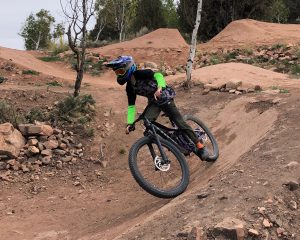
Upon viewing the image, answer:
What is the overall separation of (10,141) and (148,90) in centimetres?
353

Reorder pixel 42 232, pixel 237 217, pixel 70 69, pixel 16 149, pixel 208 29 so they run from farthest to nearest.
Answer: pixel 208 29, pixel 70 69, pixel 16 149, pixel 42 232, pixel 237 217

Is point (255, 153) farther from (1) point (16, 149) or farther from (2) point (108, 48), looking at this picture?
(2) point (108, 48)

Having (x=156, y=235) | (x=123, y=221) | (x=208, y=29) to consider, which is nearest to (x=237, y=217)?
(x=156, y=235)

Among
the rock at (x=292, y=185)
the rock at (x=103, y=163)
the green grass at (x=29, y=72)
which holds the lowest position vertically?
the rock at (x=103, y=163)

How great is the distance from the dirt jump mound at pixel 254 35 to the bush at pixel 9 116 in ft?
36.3

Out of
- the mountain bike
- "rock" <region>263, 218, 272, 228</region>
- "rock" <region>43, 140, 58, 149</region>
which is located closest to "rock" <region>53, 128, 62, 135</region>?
"rock" <region>43, 140, 58, 149</region>

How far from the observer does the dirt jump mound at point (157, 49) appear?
1872cm

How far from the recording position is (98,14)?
32312 mm

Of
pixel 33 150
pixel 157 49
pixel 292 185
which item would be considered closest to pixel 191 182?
pixel 292 185

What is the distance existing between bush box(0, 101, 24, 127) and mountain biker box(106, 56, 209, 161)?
3708mm

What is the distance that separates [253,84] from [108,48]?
11.5 metres

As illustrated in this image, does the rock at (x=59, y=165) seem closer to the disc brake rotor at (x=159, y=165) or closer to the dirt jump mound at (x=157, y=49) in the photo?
the disc brake rotor at (x=159, y=165)

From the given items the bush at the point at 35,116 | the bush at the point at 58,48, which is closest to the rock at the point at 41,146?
the bush at the point at 35,116

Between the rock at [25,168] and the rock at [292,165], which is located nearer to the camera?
the rock at [292,165]
